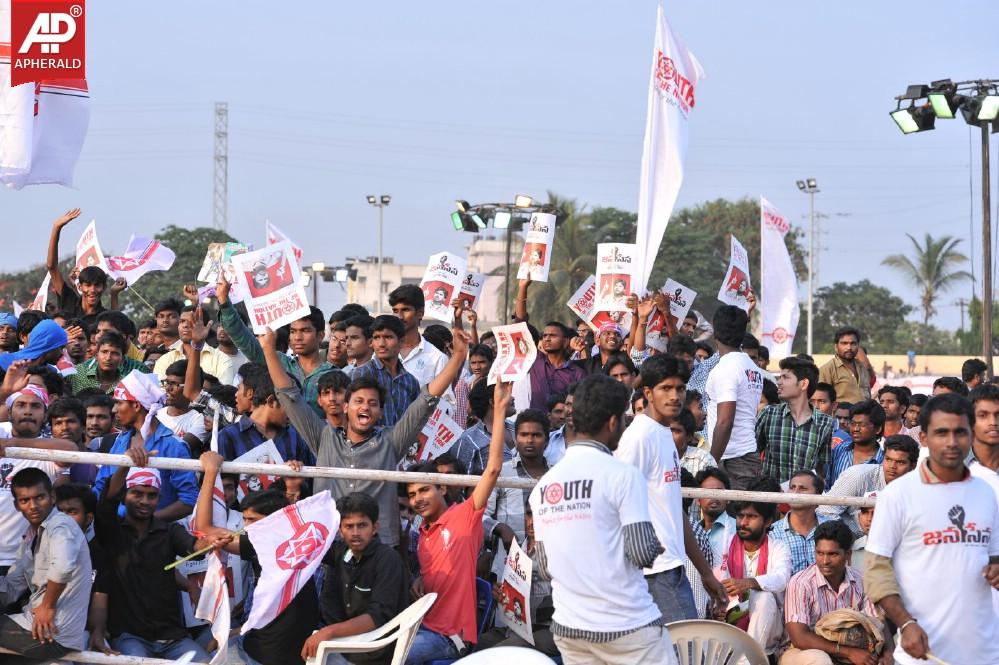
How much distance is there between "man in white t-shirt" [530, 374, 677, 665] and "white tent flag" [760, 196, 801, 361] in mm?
8916

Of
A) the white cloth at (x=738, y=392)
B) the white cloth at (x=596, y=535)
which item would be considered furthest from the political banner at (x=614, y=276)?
the white cloth at (x=596, y=535)

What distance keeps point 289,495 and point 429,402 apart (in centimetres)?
96

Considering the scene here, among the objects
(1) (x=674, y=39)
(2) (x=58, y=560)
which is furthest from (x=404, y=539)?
(1) (x=674, y=39)

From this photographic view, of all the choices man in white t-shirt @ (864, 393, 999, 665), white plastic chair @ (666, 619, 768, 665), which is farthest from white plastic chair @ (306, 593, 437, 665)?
man in white t-shirt @ (864, 393, 999, 665)

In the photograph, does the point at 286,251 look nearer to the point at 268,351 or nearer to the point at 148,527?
the point at 268,351

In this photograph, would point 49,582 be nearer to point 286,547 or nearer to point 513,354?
point 286,547

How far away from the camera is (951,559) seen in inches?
227

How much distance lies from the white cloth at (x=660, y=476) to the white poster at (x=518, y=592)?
1016mm

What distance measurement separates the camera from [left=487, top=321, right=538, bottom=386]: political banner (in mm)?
7141

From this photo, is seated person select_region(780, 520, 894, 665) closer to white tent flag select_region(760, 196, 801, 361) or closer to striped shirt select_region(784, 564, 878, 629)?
striped shirt select_region(784, 564, 878, 629)

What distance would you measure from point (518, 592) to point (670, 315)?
512 cm

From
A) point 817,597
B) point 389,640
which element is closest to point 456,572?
point 389,640

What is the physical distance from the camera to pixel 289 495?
7.55 meters

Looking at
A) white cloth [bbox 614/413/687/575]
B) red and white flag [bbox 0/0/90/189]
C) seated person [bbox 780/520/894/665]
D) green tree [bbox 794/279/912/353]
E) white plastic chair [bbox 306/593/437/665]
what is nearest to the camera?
white cloth [bbox 614/413/687/575]
